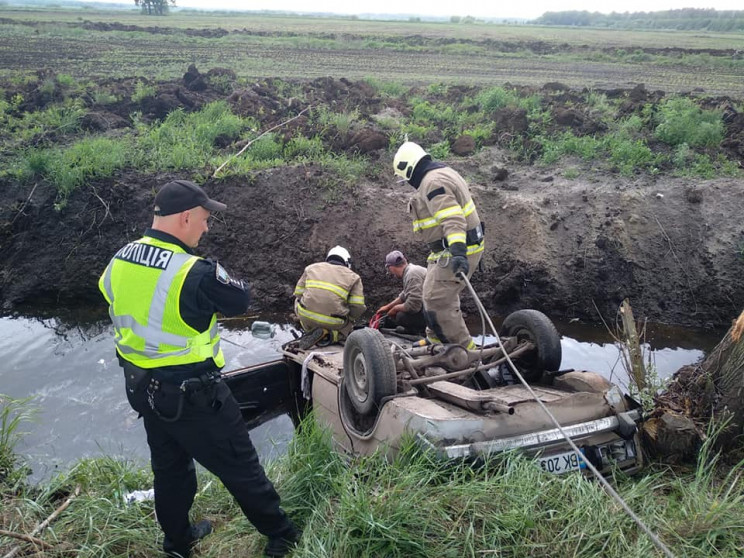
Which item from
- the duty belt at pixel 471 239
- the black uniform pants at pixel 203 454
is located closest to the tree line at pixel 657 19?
the duty belt at pixel 471 239

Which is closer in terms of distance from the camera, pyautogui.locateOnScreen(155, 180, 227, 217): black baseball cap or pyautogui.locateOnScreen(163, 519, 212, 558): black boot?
pyautogui.locateOnScreen(155, 180, 227, 217): black baseball cap

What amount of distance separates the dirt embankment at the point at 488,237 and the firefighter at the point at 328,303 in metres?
2.20

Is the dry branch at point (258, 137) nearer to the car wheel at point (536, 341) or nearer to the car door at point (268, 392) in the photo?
the car door at point (268, 392)

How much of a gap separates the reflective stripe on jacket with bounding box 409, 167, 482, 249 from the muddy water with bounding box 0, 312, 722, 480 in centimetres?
186

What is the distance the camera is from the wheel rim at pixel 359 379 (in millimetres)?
4199

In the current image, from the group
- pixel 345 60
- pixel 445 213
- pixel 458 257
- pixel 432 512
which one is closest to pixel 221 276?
pixel 432 512

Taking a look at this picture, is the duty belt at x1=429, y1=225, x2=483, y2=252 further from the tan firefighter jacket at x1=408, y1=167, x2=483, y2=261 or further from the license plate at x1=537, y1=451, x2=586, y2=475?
the license plate at x1=537, y1=451, x2=586, y2=475

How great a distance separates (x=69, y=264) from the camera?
8.44 meters

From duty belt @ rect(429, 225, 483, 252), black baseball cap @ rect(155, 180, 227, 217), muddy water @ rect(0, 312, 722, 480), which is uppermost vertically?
black baseball cap @ rect(155, 180, 227, 217)

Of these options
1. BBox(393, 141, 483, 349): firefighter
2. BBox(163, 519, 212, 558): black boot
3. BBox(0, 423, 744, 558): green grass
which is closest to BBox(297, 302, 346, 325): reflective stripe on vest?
→ BBox(393, 141, 483, 349): firefighter

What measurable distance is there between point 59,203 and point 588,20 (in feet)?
232

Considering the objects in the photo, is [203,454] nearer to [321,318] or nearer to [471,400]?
[471,400]

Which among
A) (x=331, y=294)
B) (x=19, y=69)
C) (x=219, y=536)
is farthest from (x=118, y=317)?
(x=19, y=69)

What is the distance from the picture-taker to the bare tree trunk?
3.88 meters
